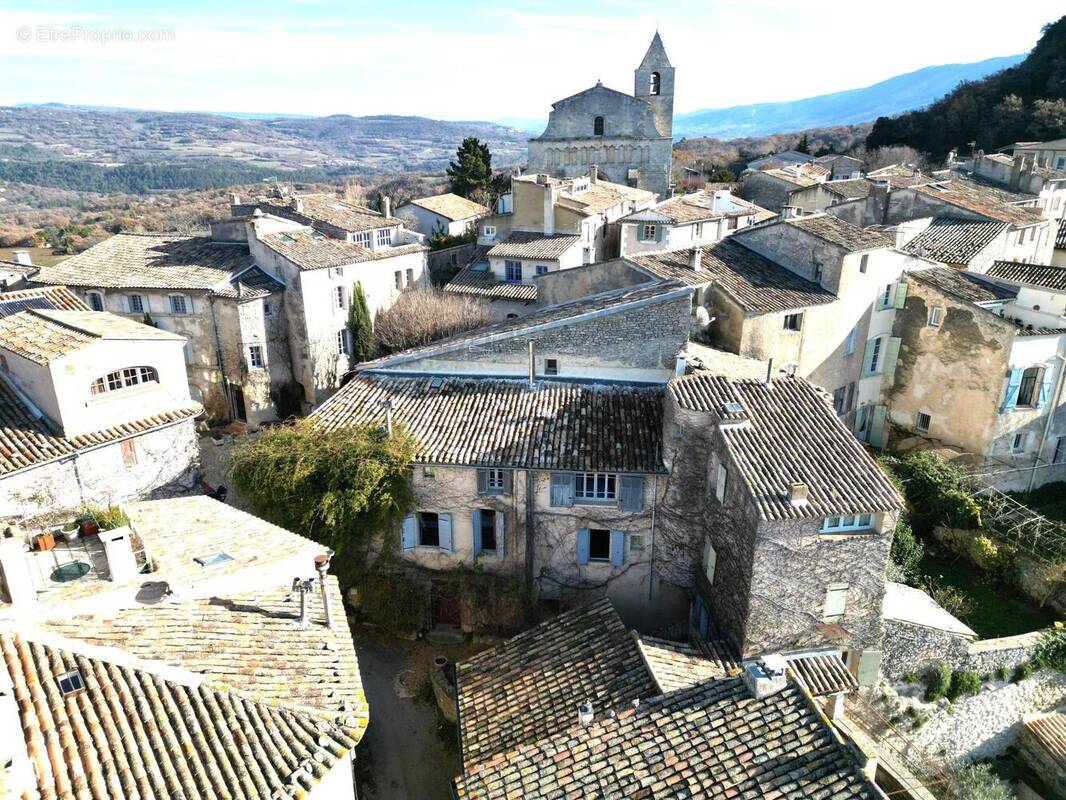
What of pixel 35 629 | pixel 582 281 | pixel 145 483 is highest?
pixel 582 281

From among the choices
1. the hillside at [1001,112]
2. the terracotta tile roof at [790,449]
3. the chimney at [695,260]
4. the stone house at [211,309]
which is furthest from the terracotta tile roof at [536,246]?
the hillside at [1001,112]

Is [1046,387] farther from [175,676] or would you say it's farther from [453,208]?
[453,208]

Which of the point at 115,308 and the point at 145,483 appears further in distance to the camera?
the point at 115,308

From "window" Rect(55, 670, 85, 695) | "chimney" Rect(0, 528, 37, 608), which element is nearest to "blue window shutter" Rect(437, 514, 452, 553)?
"chimney" Rect(0, 528, 37, 608)

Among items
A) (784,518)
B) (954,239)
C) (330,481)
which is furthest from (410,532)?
(954,239)

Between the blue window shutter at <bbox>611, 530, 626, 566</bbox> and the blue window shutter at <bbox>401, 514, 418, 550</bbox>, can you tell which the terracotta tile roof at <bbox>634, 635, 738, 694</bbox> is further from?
the blue window shutter at <bbox>401, 514, 418, 550</bbox>

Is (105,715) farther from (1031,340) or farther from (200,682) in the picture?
(1031,340)

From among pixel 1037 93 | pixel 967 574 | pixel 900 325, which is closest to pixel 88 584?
pixel 967 574
